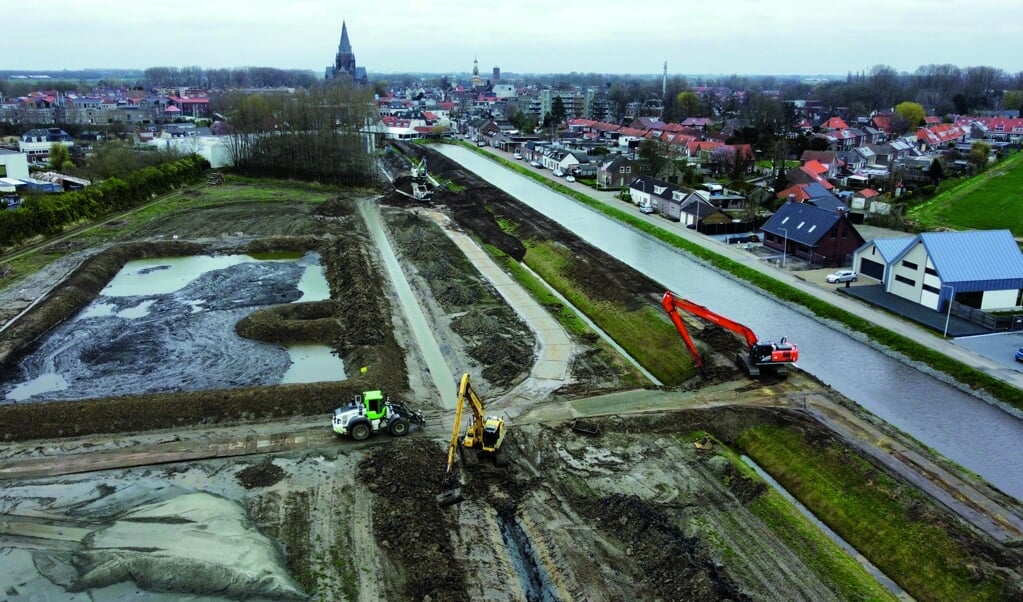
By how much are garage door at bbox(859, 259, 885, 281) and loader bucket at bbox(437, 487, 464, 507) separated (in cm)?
2065

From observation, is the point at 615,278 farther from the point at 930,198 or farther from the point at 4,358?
the point at 930,198

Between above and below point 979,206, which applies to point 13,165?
above

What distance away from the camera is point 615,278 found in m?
28.0

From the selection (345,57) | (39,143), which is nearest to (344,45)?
(345,57)

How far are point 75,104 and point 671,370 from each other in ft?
342

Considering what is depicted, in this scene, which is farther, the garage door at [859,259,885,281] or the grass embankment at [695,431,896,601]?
the garage door at [859,259,885,281]

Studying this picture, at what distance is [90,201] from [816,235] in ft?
123

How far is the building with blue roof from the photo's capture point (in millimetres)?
23656

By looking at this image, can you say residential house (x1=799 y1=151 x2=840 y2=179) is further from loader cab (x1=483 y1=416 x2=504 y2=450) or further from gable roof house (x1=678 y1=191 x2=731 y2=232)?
loader cab (x1=483 y1=416 x2=504 y2=450)

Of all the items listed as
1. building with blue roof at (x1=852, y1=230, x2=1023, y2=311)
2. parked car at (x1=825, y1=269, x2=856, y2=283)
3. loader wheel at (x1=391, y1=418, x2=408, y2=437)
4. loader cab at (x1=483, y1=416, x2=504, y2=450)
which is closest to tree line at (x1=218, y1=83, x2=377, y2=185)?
parked car at (x1=825, y1=269, x2=856, y2=283)

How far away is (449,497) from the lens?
46.0 feet

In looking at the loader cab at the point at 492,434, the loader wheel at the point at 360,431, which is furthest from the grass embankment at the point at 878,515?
the loader wheel at the point at 360,431

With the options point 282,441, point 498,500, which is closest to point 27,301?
point 282,441

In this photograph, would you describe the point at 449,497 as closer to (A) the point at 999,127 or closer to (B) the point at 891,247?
(B) the point at 891,247
